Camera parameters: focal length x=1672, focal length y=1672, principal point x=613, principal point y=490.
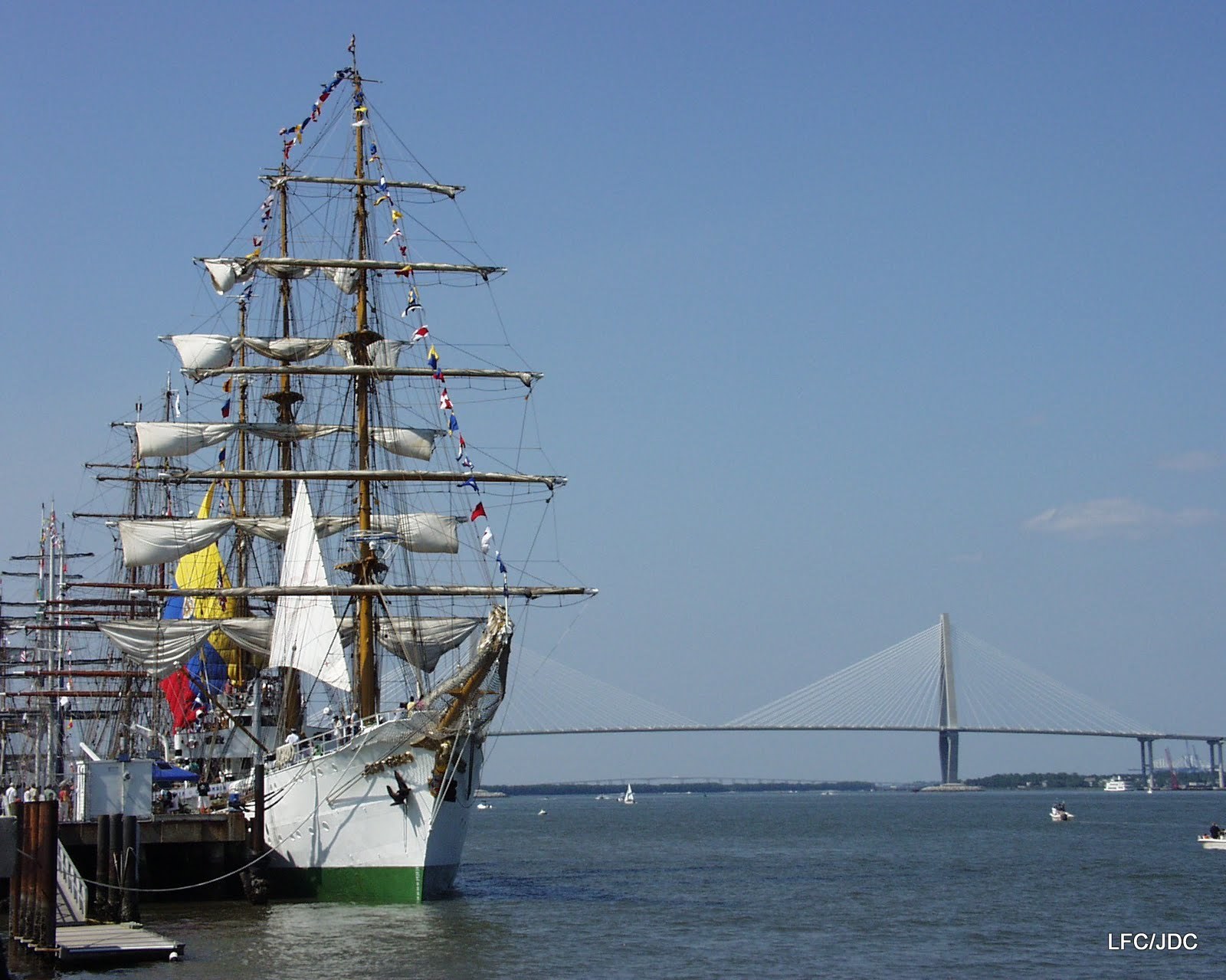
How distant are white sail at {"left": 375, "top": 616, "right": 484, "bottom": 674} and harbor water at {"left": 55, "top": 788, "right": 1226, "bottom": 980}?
630 centimetres

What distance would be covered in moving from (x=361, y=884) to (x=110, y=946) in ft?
32.4

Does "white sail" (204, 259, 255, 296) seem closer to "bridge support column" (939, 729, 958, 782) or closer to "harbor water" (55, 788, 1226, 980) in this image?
"harbor water" (55, 788, 1226, 980)

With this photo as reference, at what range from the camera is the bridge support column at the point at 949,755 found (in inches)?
5709

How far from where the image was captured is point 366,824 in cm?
3647

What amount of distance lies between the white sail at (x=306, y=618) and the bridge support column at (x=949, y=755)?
4191 inches

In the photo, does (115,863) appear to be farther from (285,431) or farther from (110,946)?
(285,431)

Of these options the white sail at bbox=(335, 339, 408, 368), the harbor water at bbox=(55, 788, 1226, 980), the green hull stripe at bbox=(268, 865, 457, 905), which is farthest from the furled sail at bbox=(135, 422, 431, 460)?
the green hull stripe at bbox=(268, 865, 457, 905)

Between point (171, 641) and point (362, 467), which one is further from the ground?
point (362, 467)

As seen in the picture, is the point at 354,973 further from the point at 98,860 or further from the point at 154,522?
the point at 154,522

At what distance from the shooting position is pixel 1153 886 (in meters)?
44.9

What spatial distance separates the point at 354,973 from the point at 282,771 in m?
11.2

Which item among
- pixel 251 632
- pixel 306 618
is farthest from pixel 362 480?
pixel 251 632

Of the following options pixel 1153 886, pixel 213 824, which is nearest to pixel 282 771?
pixel 213 824

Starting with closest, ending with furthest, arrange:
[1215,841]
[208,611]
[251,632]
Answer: [251,632], [208,611], [1215,841]
